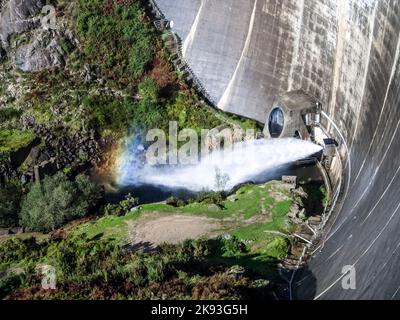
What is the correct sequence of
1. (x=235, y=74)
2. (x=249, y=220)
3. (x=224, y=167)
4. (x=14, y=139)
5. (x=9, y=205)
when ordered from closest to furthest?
1. (x=249, y=220)
2. (x=9, y=205)
3. (x=224, y=167)
4. (x=14, y=139)
5. (x=235, y=74)

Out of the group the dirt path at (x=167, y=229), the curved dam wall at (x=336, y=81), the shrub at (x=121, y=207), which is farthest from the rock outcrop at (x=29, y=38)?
the dirt path at (x=167, y=229)

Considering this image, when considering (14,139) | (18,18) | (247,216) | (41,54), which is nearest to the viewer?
(247,216)

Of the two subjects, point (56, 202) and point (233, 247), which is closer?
point (233, 247)

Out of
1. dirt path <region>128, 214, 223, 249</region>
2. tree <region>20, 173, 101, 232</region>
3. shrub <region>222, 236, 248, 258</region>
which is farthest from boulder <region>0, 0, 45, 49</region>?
shrub <region>222, 236, 248, 258</region>

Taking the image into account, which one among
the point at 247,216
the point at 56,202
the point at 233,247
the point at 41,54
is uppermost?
the point at 41,54

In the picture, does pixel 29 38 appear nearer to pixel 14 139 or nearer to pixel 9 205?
pixel 14 139

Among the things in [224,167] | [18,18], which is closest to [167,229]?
[224,167]
